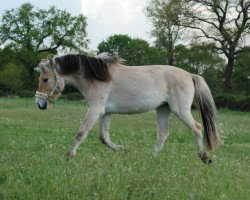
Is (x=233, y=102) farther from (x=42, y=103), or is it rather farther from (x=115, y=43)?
(x=115, y=43)

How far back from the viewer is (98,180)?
7098mm

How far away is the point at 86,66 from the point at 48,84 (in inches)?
33.0

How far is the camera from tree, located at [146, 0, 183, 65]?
220 ft

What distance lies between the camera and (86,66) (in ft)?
36.4

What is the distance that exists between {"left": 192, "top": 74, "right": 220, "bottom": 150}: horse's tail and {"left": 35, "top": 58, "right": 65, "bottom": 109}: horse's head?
3014 millimetres

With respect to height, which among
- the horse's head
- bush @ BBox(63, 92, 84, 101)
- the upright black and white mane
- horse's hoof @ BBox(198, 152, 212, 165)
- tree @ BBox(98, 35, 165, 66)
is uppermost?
tree @ BBox(98, 35, 165, 66)

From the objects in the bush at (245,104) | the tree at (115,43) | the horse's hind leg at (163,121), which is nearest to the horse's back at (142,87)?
the horse's hind leg at (163,121)

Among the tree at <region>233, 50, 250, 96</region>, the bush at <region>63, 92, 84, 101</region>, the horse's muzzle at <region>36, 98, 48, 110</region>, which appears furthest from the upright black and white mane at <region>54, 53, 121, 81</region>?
the tree at <region>233, 50, 250, 96</region>

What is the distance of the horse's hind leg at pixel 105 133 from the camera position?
1114cm

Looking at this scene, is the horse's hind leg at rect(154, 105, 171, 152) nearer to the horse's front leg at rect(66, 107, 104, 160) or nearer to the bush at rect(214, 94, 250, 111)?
the horse's front leg at rect(66, 107, 104, 160)

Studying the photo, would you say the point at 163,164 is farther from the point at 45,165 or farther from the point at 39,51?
the point at 39,51

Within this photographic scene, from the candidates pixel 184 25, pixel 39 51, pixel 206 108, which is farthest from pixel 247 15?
pixel 206 108

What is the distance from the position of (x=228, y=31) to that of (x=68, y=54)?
187 feet

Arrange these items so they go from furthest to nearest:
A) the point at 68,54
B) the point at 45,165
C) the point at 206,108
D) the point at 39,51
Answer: the point at 39,51
the point at 206,108
the point at 68,54
the point at 45,165
